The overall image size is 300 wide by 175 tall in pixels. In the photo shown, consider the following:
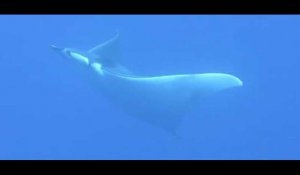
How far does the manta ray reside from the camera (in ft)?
9.07

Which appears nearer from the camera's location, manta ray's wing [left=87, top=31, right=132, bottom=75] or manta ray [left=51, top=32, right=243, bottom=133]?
manta ray [left=51, top=32, right=243, bottom=133]

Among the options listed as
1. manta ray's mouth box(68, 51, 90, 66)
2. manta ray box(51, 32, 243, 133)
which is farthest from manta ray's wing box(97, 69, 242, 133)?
manta ray's mouth box(68, 51, 90, 66)

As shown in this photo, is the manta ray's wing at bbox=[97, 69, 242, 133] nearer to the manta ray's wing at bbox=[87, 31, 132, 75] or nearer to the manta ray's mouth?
the manta ray's wing at bbox=[87, 31, 132, 75]

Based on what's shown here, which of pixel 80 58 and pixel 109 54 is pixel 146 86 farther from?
pixel 80 58

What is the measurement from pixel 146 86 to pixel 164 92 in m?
0.15

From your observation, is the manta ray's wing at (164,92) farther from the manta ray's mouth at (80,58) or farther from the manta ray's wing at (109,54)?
the manta ray's mouth at (80,58)

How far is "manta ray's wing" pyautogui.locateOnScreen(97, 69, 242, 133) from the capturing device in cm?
274

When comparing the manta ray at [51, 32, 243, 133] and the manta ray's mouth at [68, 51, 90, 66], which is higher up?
the manta ray's mouth at [68, 51, 90, 66]

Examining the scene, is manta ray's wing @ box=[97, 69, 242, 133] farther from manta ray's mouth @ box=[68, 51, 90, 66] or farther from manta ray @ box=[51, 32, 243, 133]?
manta ray's mouth @ box=[68, 51, 90, 66]

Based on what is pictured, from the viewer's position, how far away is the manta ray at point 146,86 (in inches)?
109
